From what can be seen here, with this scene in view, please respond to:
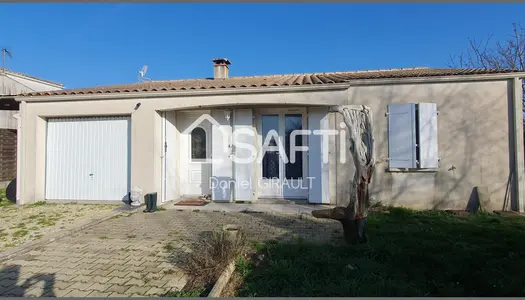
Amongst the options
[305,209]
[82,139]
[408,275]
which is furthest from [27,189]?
[408,275]

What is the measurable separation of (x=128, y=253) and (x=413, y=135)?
23.0 ft

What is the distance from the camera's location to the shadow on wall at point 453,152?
716 centimetres

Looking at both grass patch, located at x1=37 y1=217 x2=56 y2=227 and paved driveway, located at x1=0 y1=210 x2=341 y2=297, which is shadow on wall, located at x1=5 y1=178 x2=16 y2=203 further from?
paved driveway, located at x1=0 y1=210 x2=341 y2=297

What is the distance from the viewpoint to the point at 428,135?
23.9ft

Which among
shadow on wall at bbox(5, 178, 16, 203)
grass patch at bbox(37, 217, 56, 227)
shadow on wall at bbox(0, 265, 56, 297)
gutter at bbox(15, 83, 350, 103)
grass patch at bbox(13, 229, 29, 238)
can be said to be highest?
gutter at bbox(15, 83, 350, 103)

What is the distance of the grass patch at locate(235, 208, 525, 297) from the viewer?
3045mm

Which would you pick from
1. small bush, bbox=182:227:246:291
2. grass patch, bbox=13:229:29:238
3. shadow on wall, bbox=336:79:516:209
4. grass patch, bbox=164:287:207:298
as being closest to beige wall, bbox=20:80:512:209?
shadow on wall, bbox=336:79:516:209

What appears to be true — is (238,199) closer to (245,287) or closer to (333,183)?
(333,183)

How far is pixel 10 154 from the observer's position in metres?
12.6

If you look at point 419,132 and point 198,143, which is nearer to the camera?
point 419,132

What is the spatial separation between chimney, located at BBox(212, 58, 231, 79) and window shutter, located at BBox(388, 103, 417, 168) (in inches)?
282

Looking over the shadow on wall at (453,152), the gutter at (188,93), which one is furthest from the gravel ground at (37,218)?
the shadow on wall at (453,152)

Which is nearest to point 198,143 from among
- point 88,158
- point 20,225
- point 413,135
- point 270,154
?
point 270,154

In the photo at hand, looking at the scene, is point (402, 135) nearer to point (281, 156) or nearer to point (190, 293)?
point (281, 156)
